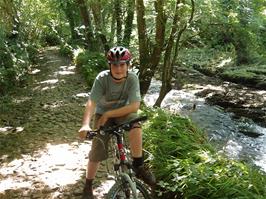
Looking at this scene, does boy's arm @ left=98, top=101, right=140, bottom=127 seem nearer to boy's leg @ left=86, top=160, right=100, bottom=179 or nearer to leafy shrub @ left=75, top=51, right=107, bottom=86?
boy's leg @ left=86, top=160, right=100, bottom=179

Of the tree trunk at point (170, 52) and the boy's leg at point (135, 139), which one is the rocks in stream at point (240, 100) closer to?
the tree trunk at point (170, 52)

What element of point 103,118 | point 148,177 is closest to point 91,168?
point 148,177

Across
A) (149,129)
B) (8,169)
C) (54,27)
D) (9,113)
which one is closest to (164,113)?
(149,129)

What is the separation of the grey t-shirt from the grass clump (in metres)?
1.45

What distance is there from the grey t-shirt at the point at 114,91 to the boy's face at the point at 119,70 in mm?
155

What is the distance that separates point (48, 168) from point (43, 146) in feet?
3.75

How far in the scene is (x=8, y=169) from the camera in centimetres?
695

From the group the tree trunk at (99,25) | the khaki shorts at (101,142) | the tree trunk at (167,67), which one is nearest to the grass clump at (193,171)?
the khaki shorts at (101,142)

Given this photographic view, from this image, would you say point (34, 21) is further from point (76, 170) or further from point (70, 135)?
point (76, 170)

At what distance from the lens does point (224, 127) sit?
12602 mm

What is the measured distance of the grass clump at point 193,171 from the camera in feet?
16.1

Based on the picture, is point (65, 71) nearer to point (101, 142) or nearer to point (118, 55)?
point (101, 142)

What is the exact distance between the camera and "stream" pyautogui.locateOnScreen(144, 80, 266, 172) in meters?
10.4

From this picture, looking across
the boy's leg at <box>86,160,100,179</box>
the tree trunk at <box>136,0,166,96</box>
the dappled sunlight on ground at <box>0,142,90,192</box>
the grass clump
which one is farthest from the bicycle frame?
the tree trunk at <box>136,0,166,96</box>
